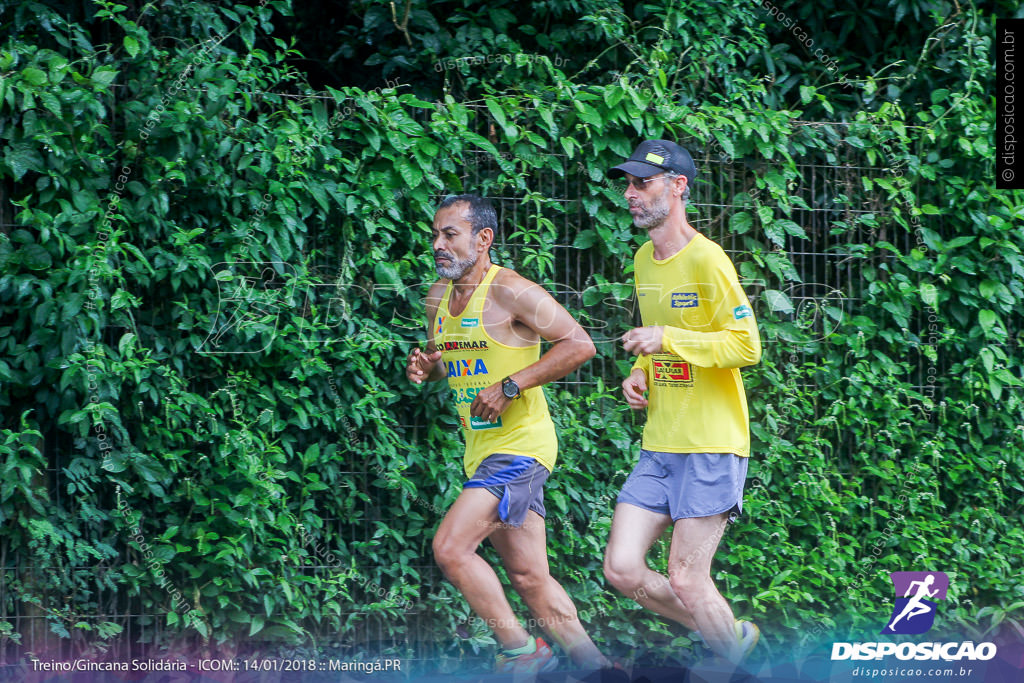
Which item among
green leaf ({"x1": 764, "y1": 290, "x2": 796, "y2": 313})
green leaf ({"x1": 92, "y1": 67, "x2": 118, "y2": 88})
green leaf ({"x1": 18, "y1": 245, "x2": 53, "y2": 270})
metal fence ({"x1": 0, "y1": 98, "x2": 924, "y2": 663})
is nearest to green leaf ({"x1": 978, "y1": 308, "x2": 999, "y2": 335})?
metal fence ({"x1": 0, "y1": 98, "x2": 924, "y2": 663})

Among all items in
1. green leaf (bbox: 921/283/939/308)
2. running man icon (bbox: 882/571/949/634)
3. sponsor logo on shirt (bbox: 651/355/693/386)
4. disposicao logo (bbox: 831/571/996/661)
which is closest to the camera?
sponsor logo on shirt (bbox: 651/355/693/386)

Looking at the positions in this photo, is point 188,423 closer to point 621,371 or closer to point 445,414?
point 445,414

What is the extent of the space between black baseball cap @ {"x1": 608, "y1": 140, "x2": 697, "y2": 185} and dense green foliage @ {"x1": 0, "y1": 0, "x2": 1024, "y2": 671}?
793mm

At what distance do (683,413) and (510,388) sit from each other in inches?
31.3

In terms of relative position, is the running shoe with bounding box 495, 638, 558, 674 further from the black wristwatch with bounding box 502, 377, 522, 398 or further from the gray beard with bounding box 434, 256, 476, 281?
the gray beard with bounding box 434, 256, 476, 281

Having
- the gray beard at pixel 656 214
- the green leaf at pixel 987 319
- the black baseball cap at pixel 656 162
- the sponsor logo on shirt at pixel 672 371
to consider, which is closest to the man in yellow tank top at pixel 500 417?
the sponsor logo on shirt at pixel 672 371

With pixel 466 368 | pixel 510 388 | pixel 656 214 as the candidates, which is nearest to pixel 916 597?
pixel 656 214

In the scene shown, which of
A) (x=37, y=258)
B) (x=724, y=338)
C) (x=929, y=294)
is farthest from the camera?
(x=929, y=294)

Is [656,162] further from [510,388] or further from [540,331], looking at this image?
[510,388]

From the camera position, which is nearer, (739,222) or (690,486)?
(690,486)

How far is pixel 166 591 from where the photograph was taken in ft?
17.1

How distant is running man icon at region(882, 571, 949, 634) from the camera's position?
600cm

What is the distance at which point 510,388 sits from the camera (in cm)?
466

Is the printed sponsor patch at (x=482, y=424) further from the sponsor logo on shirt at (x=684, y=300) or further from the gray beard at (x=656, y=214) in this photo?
the gray beard at (x=656, y=214)
